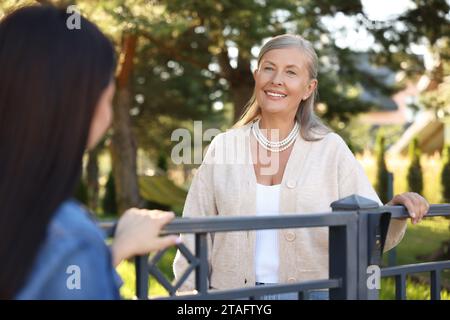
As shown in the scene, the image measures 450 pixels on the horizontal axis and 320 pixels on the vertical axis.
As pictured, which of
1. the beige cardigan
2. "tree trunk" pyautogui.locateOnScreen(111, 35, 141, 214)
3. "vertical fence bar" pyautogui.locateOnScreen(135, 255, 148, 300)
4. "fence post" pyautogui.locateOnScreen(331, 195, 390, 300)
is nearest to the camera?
"vertical fence bar" pyautogui.locateOnScreen(135, 255, 148, 300)

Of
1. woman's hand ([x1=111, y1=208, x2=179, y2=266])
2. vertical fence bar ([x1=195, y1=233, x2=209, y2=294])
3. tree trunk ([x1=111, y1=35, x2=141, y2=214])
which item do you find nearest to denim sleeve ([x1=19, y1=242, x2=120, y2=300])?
woman's hand ([x1=111, y1=208, x2=179, y2=266])

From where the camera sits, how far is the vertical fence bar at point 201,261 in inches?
74.1

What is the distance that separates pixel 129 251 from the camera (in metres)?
1.62

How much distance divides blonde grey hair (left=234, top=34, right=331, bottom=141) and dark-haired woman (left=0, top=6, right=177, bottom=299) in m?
1.47

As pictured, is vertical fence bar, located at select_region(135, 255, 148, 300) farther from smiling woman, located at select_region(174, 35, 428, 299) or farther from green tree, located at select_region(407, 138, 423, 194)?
green tree, located at select_region(407, 138, 423, 194)

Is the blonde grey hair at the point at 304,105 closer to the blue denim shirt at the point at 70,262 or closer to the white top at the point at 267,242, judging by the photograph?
the white top at the point at 267,242

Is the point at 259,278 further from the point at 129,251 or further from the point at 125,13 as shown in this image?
the point at 125,13

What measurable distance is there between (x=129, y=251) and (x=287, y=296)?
0.94 metres

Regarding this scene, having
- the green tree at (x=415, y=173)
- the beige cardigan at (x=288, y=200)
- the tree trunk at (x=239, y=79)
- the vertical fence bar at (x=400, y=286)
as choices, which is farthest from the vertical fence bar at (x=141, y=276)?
the green tree at (x=415, y=173)

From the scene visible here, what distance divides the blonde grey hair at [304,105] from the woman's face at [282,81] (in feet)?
0.07

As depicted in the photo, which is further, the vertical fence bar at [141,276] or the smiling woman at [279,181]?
the smiling woman at [279,181]

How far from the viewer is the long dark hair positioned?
4.37 ft

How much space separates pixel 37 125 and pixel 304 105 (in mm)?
1703
